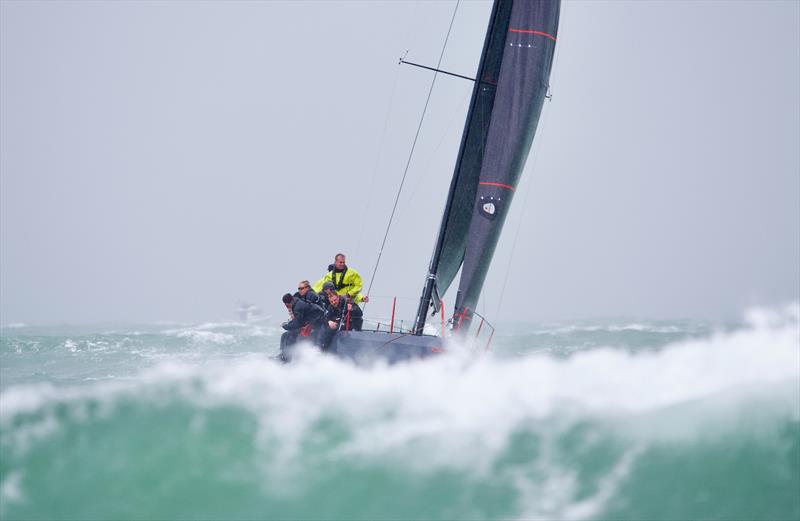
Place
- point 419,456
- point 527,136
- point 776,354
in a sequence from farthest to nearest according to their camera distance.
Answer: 1. point 527,136
2. point 776,354
3. point 419,456

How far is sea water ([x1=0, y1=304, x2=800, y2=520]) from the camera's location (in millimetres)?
5285

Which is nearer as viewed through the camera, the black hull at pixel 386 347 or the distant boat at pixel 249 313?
the black hull at pixel 386 347

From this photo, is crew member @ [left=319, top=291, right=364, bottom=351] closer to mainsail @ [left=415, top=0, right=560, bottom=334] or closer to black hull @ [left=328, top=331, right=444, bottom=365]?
black hull @ [left=328, top=331, right=444, bottom=365]

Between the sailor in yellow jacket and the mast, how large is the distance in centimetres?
81

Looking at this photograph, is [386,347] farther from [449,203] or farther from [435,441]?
[435,441]

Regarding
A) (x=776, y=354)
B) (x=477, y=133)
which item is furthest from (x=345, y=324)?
(x=776, y=354)

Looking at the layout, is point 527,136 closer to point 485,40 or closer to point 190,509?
point 485,40

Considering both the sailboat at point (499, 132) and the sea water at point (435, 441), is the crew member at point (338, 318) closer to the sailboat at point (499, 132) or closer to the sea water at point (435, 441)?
the sailboat at point (499, 132)

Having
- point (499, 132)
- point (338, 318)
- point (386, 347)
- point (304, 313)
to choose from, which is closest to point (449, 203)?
A: point (499, 132)

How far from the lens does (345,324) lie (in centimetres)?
933

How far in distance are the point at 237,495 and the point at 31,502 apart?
1545 millimetres

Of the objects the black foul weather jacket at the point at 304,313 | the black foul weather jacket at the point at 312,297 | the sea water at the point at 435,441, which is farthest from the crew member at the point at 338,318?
the sea water at the point at 435,441

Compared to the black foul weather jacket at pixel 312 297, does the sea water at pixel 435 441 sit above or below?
below

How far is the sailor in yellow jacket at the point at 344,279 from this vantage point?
10.0 meters
